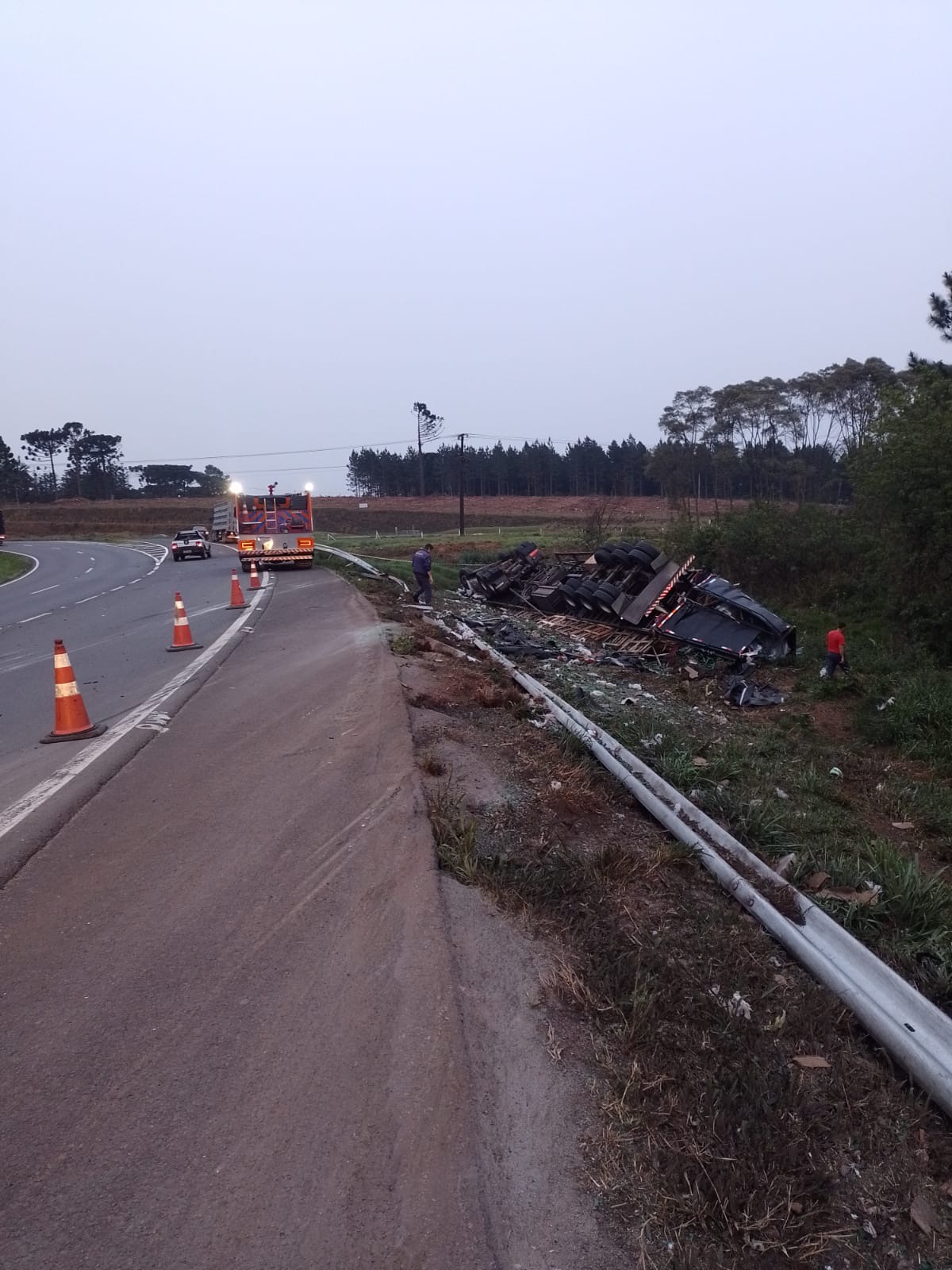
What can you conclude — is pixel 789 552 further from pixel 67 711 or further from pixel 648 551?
pixel 67 711

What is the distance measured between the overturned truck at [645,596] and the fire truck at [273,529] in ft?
24.8

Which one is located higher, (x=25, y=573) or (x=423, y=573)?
(x=423, y=573)

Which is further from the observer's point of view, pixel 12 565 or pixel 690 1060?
pixel 12 565

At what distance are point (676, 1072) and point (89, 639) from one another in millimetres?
14863

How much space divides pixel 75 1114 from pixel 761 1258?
2143 millimetres

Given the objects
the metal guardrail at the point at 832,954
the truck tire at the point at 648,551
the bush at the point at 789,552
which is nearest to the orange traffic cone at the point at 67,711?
the metal guardrail at the point at 832,954

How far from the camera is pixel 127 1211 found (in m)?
2.59

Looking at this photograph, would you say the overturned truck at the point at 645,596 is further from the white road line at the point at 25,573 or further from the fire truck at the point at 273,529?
the white road line at the point at 25,573

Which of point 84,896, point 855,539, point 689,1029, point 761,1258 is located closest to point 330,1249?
point 761,1258

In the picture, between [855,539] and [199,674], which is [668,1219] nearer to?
[199,674]

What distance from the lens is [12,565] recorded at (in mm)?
46094

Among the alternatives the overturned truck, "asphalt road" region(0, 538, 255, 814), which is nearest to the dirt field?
"asphalt road" region(0, 538, 255, 814)

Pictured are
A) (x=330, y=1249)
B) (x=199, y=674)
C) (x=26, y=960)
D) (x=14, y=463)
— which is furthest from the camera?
(x=14, y=463)

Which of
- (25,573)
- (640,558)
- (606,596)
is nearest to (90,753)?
(606,596)
